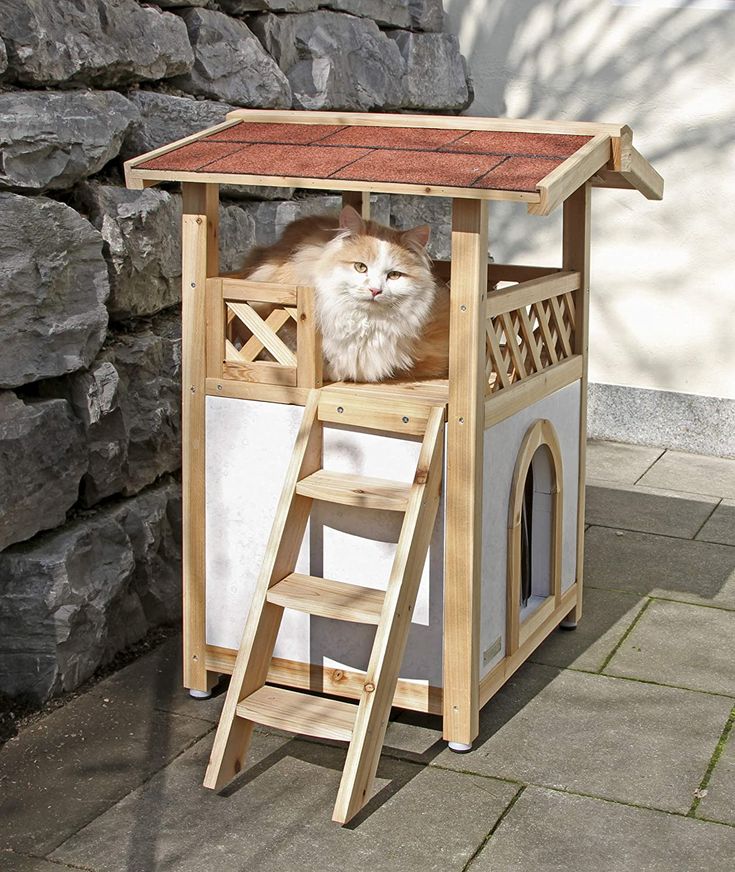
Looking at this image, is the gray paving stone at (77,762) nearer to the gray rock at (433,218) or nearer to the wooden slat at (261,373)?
the wooden slat at (261,373)

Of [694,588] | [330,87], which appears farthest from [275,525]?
[330,87]

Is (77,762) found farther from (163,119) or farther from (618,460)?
(618,460)

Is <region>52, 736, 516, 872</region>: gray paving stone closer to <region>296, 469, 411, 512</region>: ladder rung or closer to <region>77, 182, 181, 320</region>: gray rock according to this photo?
<region>296, 469, 411, 512</region>: ladder rung

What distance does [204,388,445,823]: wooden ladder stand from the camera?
2775mm

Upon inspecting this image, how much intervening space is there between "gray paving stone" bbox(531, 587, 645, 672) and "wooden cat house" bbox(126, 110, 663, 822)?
0.25 metres

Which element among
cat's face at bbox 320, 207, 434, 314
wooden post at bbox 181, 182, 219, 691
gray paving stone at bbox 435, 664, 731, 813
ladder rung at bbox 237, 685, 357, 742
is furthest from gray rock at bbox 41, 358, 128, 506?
gray paving stone at bbox 435, 664, 731, 813

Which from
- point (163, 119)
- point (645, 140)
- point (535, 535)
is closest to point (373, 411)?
point (535, 535)

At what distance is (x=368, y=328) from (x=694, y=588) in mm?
1885

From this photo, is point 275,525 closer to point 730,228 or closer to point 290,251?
point 290,251

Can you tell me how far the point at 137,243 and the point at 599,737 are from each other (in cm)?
197

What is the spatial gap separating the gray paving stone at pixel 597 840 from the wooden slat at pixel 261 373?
1218 mm

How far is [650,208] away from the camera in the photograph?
5871mm

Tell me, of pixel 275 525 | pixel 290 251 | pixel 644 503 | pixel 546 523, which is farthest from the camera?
pixel 644 503

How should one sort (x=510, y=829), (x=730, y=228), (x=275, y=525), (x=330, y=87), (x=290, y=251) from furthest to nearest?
(x=730, y=228), (x=330, y=87), (x=290, y=251), (x=275, y=525), (x=510, y=829)
